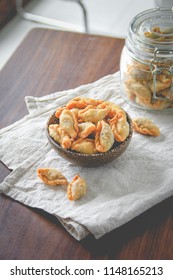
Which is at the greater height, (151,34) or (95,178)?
(151,34)

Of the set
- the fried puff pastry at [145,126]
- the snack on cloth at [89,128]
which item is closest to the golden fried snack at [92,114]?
the snack on cloth at [89,128]

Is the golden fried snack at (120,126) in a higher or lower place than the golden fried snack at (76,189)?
higher

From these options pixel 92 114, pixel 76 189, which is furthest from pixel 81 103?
pixel 76 189

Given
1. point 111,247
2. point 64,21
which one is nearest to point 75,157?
point 111,247

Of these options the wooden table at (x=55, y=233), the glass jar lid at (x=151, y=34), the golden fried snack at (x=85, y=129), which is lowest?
the wooden table at (x=55, y=233)

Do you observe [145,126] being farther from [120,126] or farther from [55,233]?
[55,233]

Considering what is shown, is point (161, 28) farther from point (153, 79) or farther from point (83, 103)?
point (83, 103)

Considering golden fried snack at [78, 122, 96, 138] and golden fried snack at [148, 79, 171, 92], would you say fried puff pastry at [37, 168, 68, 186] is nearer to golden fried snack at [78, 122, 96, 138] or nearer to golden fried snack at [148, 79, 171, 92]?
golden fried snack at [78, 122, 96, 138]

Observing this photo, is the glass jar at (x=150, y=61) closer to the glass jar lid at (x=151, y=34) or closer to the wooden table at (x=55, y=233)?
the glass jar lid at (x=151, y=34)
